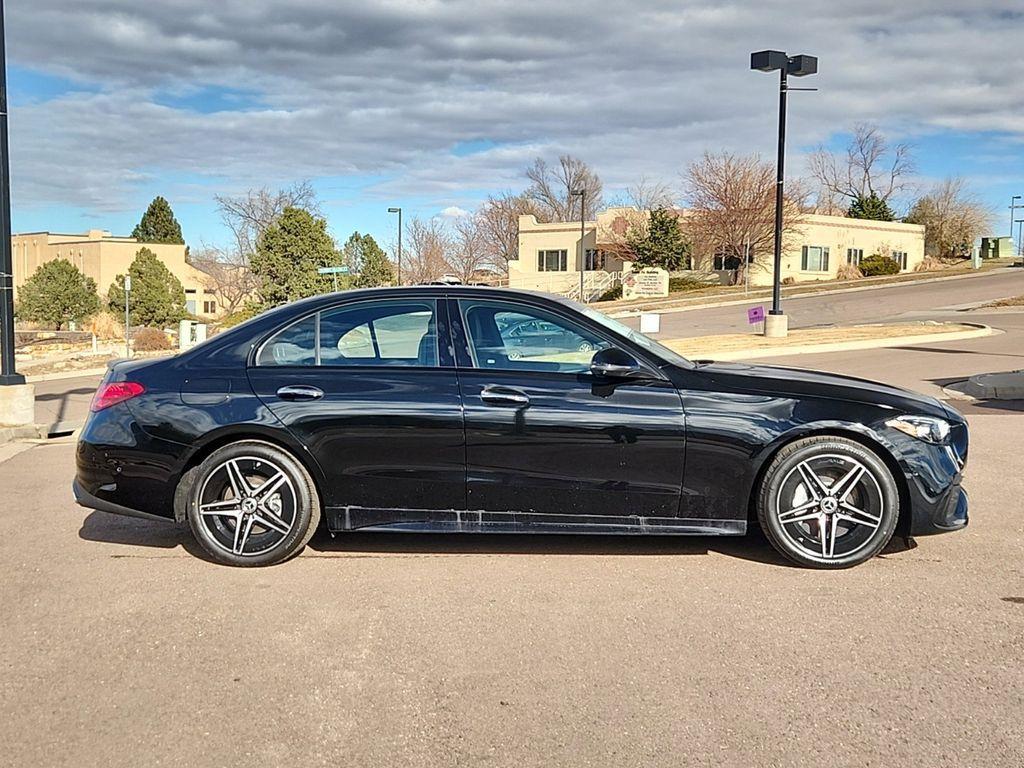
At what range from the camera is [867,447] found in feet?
17.1

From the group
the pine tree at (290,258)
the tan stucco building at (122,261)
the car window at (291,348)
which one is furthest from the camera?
the tan stucco building at (122,261)

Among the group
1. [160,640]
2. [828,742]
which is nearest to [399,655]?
[160,640]

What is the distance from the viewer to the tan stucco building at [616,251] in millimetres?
57594

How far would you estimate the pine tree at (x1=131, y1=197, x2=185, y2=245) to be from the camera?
301 feet

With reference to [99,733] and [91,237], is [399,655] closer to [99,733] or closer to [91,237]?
[99,733]

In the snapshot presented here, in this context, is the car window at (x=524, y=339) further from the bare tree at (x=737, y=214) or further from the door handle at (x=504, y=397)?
the bare tree at (x=737, y=214)

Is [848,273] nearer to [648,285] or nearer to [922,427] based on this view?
[648,285]

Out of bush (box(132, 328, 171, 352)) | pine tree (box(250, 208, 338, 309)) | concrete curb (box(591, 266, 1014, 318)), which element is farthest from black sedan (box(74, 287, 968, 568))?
bush (box(132, 328, 171, 352))

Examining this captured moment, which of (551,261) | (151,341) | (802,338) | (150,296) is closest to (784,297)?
(551,261)

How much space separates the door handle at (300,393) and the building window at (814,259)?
55916 millimetres

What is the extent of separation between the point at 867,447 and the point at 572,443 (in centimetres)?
160

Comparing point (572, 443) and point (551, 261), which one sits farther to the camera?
point (551, 261)

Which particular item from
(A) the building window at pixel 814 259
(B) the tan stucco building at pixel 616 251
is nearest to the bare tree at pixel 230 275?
(B) the tan stucco building at pixel 616 251

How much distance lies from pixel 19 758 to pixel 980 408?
11803 mm
